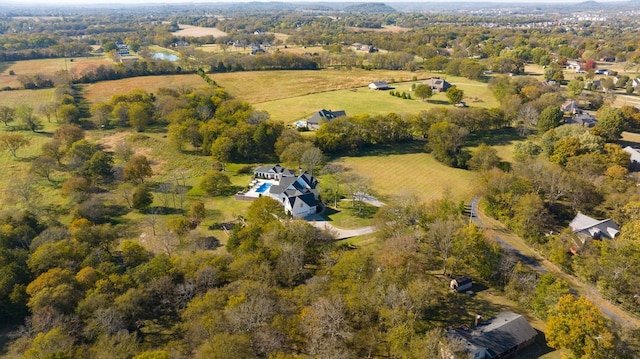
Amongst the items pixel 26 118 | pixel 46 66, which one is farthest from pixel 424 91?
pixel 46 66

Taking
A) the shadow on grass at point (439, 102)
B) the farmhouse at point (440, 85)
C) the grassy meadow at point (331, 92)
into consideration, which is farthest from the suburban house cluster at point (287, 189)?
the farmhouse at point (440, 85)

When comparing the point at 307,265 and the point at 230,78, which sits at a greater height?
the point at 230,78

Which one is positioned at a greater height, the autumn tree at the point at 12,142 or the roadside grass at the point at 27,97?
the roadside grass at the point at 27,97

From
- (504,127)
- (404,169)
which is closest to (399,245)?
(404,169)

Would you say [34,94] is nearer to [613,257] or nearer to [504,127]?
[504,127]

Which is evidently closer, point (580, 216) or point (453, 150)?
point (580, 216)

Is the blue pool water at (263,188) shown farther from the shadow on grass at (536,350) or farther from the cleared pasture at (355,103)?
the shadow on grass at (536,350)

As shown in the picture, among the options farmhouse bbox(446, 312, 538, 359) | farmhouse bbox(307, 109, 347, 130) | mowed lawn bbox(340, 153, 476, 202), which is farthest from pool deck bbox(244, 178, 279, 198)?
farmhouse bbox(446, 312, 538, 359)
